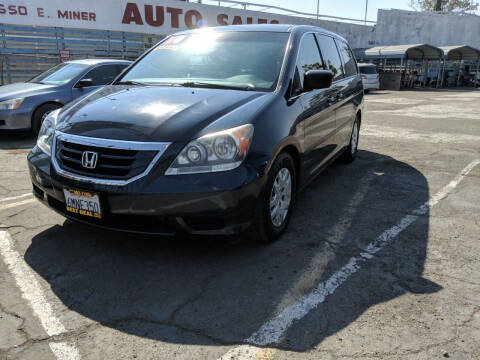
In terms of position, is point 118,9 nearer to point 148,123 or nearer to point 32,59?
point 32,59

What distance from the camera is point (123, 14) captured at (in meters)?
19.6

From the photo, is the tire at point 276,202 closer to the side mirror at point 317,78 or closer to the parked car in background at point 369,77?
the side mirror at point 317,78

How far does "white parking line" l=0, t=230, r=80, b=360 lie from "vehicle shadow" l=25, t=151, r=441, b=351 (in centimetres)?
9

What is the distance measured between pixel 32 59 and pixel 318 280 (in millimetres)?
18432

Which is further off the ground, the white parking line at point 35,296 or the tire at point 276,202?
the tire at point 276,202

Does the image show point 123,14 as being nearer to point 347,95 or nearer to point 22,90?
point 22,90

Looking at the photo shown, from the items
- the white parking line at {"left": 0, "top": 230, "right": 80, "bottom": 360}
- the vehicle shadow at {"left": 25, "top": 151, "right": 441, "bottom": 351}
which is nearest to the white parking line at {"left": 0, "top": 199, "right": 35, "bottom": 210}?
the white parking line at {"left": 0, "top": 230, "right": 80, "bottom": 360}

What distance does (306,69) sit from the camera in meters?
4.02

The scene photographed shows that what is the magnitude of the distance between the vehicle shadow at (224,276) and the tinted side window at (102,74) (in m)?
5.39

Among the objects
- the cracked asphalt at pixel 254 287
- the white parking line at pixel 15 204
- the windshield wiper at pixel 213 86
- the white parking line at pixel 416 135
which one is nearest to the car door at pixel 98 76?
the cracked asphalt at pixel 254 287

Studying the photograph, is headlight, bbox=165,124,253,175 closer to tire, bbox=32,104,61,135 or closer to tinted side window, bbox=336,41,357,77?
tinted side window, bbox=336,41,357,77

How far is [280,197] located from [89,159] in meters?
1.48

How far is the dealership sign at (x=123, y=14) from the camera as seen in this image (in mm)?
17172

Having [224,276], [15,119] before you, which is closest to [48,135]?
[224,276]
